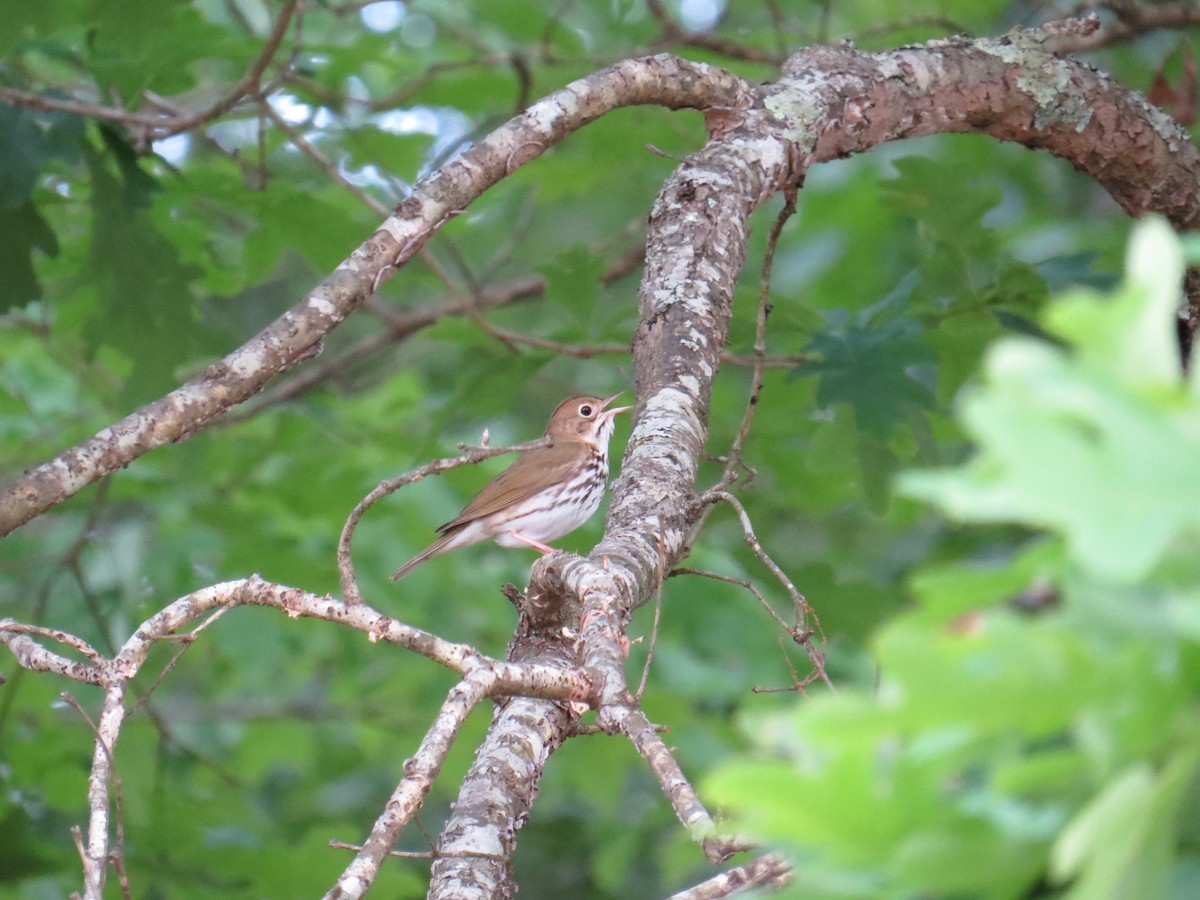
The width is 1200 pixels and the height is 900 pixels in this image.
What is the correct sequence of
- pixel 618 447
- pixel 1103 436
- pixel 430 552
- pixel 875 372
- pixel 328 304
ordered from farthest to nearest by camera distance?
1. pixel 430 552
2. pixel 618 447
3. pixel 875 372
4. pixel 328 304
5. pixel 1103 436

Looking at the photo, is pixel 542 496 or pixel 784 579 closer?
pixel 784 579

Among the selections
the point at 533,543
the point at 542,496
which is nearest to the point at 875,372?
the point at 533,543

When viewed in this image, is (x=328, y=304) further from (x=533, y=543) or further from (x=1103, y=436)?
(x=533, y=543)

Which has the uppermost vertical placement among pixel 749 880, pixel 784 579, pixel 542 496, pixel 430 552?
pixel 542 496

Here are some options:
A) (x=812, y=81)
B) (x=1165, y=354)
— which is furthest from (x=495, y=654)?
(x=1165, y=354)

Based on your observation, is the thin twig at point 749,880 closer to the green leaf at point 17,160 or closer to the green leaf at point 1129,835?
the green leaf at point 1129,835

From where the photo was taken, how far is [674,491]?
2.41 m

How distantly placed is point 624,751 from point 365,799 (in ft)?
7.64

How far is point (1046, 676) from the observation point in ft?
2.27

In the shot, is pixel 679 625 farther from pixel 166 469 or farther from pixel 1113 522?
pixel 1113 522

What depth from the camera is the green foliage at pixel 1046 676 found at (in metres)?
0.63

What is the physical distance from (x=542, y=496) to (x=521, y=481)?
0.37 feet

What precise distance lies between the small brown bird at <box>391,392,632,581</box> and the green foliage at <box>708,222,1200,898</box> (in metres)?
4.68

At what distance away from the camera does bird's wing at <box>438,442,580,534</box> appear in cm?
552
